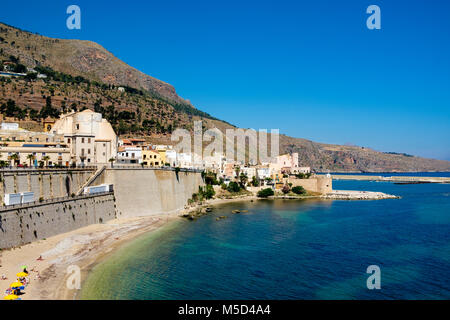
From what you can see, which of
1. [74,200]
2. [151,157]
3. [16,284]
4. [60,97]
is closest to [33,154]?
[74,200]

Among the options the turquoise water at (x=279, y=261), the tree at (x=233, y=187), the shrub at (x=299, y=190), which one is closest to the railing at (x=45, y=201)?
the turquoise water at (x=279, y=261)

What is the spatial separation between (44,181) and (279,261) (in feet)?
79.9

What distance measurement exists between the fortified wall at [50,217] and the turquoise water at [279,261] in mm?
6203

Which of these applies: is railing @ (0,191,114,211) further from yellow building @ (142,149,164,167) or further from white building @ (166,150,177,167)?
white building @ (166,150,177,167)

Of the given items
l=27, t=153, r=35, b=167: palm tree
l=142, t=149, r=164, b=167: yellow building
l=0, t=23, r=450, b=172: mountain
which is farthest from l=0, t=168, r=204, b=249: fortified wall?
l=0, t=23, r=450, b=172: mountain

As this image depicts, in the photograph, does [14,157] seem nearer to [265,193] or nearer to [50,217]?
[50,217]

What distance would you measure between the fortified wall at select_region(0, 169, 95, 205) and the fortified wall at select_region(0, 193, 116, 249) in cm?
209

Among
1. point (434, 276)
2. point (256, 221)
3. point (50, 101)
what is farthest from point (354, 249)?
point (50, 101)

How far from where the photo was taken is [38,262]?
87.2ft

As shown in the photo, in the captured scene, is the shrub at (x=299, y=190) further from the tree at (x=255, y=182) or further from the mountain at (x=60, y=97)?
the mountain at (x=60, y=97)

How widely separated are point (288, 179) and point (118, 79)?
13457 centimetres

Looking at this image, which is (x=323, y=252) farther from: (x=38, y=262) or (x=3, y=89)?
(x=3, y=89)

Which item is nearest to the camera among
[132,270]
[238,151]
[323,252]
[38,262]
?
[38,262]

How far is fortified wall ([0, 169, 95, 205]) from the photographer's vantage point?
32.7 meters
